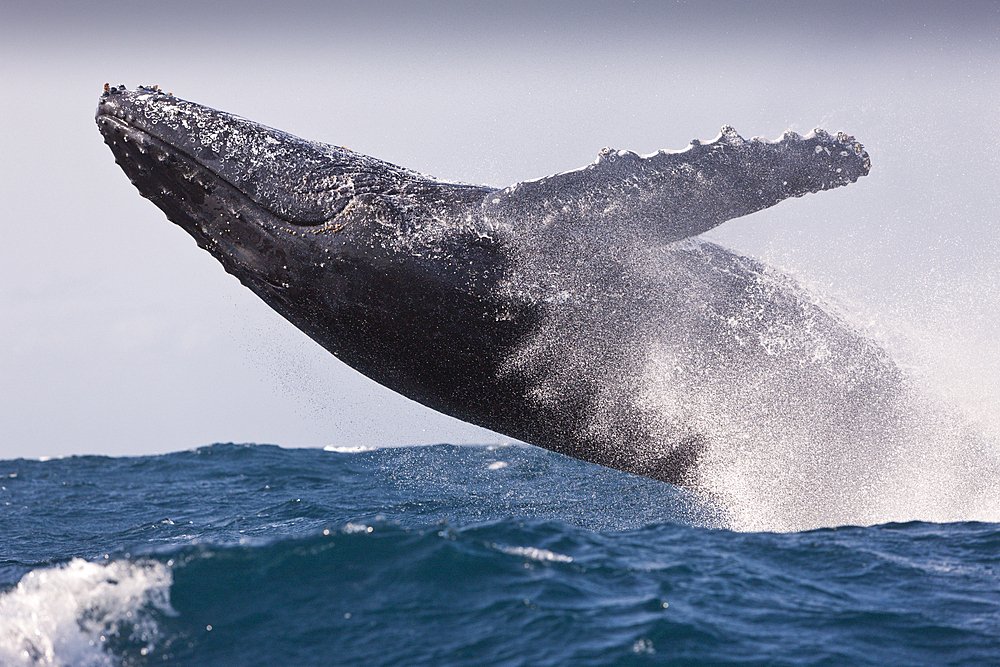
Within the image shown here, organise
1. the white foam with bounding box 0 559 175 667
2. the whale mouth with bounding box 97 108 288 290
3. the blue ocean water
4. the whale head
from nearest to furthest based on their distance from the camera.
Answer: the blue ocean water
the white foam with bounding box 0 559 175 667
the whale head
the whale mouth with bounding box 97 108 288 290

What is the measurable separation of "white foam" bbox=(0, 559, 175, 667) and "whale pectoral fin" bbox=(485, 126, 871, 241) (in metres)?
4.60

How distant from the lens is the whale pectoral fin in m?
8.27

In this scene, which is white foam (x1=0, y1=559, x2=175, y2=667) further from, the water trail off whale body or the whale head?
the water trail off whale body

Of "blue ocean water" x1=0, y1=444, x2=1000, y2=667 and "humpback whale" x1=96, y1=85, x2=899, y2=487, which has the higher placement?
"humpback whale" x1=96, y1=85, x2=899, y2=487

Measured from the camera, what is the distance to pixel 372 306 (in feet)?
26.9

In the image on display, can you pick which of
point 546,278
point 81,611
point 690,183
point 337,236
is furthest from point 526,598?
point 690,183

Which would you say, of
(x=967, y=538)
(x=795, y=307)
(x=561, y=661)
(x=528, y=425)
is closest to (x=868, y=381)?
(x=795, y=307)

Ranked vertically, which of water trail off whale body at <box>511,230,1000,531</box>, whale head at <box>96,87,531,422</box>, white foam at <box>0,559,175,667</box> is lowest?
white foam at <box>0,559,175,667</box>

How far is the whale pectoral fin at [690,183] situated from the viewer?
827 cm

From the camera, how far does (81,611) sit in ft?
20.8

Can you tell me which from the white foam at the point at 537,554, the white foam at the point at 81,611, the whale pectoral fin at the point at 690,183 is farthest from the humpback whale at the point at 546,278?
the white foam at the point at 81,611

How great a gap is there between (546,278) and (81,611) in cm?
492

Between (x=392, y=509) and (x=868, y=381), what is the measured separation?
736cm

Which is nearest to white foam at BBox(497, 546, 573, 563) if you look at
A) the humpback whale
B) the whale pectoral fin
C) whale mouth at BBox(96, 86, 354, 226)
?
the humpback whale
